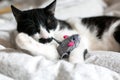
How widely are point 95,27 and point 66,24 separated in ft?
0.58

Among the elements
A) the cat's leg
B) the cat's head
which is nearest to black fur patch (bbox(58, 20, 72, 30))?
the cat's head

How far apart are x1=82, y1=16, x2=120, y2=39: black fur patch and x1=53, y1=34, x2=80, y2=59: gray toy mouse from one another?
26cm

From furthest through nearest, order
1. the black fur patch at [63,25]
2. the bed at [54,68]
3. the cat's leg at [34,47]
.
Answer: the black fur patch at [63,25] → the cat's leg at [34,47] → the bed at [54,68]

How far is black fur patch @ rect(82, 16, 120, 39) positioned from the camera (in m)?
1.39

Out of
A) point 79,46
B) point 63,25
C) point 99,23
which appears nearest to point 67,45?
point 79,46

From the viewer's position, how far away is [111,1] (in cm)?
186

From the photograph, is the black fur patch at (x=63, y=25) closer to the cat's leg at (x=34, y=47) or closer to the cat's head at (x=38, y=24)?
the cat's head at (x=38, y=24)

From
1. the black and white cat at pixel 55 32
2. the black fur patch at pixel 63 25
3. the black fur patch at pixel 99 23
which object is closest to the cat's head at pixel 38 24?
the black and white cat at pixel 55 32

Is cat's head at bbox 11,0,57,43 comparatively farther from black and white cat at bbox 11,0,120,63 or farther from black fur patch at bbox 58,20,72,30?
black fur patch at bbox 58,20,72,30

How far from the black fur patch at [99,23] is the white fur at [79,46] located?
23mm

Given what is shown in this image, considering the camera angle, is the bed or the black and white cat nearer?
the bed

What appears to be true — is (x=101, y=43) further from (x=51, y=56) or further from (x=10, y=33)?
(x=10, y=33)

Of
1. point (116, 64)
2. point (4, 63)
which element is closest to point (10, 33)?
point (4, 63)

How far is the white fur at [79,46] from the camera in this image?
3.44ft
